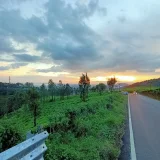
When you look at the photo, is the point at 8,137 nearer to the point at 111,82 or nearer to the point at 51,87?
the point at 111,82

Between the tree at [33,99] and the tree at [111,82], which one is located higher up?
the tree at [111,82]

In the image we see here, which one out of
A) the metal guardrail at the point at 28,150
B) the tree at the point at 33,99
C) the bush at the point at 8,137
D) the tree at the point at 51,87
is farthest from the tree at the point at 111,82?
the metal guardrail at the point at 28,150

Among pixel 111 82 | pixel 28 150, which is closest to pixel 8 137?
pixel 28 150

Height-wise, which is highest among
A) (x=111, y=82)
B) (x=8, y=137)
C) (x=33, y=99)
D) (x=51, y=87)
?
(x=111, y=82)

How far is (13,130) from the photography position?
5895mm

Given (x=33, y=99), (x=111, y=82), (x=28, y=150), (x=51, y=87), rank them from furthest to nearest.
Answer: (x=51, y=87)
(x=111, y=82)
(x=33, y=99)
(x=28, y=150)

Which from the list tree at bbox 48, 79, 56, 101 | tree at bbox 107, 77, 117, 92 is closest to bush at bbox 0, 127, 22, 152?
tree at bbox 48, 79, 56, 101

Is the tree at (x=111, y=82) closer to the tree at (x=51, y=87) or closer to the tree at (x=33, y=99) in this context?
the tree at (x=51, y=87)

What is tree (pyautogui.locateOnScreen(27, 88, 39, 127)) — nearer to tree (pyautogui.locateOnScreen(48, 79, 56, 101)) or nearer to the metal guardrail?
the metal guardrail

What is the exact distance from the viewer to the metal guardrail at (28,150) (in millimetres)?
3381

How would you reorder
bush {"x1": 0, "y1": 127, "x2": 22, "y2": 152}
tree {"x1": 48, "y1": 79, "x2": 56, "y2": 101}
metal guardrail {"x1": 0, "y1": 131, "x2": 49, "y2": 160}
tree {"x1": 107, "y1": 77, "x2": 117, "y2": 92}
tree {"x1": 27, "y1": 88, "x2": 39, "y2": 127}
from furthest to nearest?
tree {"x1": 48, "y1": 79, "x2": 56, "y2": 101} → tree {"x1": 107, "y1": 77, "x2": 117, "y2": 92} → tree {"x1": 27, "y1": 88, "x2": 39, "y2": 127} → bush {"x1": 0, "y1": 127, "x2": 22, "y2": 152} → metal guardrail {"x1": 0, "y1": 131, "x2": 49, "y2": 160}

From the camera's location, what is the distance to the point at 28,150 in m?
3.95

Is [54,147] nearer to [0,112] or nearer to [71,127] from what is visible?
[71,127]

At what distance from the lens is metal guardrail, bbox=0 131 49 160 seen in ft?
11.1
